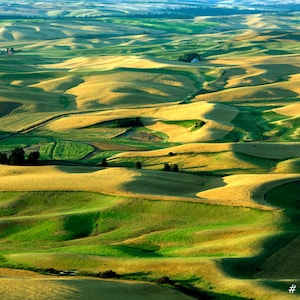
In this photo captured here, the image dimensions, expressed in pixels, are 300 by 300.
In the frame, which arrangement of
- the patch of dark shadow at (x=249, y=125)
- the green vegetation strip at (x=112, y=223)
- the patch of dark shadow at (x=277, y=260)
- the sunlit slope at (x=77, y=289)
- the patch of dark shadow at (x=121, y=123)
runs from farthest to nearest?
the patch of dark shadow at (x=121, y=123)
the patch of dark shadow at (x=249, y=125)
the green vegetation strip at (x=112, y=223)
the patch of dark shadow at (x=277, y=260)
the sunlit slope at (x=77, y=289)

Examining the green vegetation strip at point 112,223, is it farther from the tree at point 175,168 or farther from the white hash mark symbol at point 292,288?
the tree at point 175,168

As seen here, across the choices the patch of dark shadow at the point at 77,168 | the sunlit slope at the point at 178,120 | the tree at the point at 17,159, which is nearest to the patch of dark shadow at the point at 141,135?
the sunlit slope at the point at 178,120

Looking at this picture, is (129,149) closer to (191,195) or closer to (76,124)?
(76,124)

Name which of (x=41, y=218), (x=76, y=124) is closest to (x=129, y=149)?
(x=76, y=124)

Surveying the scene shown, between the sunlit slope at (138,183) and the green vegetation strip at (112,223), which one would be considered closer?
the green vegetation strip at (112,223)

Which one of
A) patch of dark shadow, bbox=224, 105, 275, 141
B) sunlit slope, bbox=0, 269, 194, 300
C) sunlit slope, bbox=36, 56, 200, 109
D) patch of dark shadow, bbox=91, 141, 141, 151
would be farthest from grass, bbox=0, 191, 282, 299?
sunlit slope, bbox=36, 56, 200, 109

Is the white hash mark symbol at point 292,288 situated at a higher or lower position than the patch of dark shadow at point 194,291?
higher

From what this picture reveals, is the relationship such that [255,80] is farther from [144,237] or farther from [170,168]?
[144,237]

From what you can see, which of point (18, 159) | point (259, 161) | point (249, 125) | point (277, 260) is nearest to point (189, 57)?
point (249, 125)
